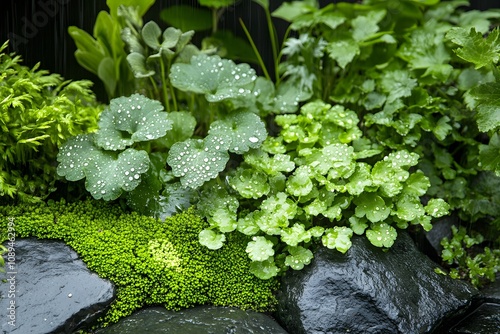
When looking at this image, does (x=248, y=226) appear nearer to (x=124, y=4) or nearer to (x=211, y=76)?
(x=211, y=76)

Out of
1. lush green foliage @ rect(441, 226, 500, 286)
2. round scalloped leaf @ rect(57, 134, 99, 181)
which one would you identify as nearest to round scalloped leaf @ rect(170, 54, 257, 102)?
round scalloped leaf @ rect(57, 134, 99, 181)

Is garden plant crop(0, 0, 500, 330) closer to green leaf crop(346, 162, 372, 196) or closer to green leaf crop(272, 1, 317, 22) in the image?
green leaf crop(346, 162, 372, 196)

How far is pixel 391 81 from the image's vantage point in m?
3.46

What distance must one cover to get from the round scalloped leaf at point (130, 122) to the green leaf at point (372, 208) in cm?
111

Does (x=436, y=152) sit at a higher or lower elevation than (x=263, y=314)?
higher

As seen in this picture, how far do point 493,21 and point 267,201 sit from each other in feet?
9.03

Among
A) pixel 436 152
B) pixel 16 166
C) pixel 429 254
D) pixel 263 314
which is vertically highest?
pixel 16 166

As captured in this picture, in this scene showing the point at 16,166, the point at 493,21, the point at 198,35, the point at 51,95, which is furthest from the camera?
the point at 198,35

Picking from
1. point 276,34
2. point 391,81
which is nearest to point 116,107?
point 391,81

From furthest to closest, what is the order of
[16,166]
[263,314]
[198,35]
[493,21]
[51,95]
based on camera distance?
[198,35] → [493,21] → [51,95] → [16,166] → [263,314]

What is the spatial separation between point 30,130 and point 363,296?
1.94m

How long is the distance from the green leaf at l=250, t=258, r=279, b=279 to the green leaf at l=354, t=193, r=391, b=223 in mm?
526

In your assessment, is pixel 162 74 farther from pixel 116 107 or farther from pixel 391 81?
pixel 391 81

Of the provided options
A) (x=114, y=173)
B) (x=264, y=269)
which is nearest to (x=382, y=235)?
(x=264, y=269)
